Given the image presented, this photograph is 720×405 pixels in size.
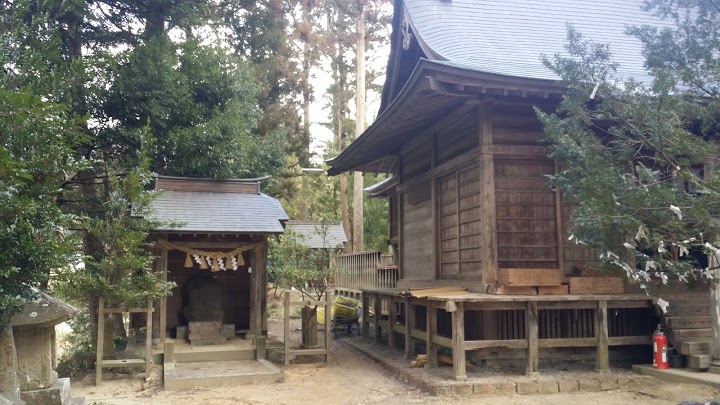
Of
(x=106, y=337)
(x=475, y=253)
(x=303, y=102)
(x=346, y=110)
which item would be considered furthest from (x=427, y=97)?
(x=346, y=110)

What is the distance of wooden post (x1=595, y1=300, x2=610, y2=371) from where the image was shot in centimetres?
879

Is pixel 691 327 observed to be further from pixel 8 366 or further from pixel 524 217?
pixel 8 366

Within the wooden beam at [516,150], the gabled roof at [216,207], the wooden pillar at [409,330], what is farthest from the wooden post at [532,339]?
the gabled roof at [216,207]

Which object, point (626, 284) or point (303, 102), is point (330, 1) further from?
point (626, 284)

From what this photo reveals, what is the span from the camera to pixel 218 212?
11.4 meters

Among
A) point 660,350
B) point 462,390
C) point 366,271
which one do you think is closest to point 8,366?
point 462,390

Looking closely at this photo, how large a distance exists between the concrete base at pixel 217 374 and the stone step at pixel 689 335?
6245 millimetres

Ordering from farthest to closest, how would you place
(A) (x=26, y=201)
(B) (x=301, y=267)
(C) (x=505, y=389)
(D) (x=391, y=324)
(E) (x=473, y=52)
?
(D) (x=391, y=324) → (B) (x=301, y=267) → (E) (x=473, y=52) → (C) (x=505, y=389) → (A) (x=26, y=201)

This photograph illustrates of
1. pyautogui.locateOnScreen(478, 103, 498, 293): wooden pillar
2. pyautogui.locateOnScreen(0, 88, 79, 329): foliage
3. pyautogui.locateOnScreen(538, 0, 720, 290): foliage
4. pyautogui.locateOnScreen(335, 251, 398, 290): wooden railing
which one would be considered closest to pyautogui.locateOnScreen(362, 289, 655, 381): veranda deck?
pyautogui.locateOnScreen(478, 103, 498, 293): wooden pillar

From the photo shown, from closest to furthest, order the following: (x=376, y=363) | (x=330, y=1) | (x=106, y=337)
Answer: (x=106, y=337), (x=376, y=363), (x=330, y=1)

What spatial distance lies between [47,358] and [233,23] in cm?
1448

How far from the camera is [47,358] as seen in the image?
5.10 m

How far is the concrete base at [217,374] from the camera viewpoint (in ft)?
29.4

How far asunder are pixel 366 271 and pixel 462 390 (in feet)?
35.7
